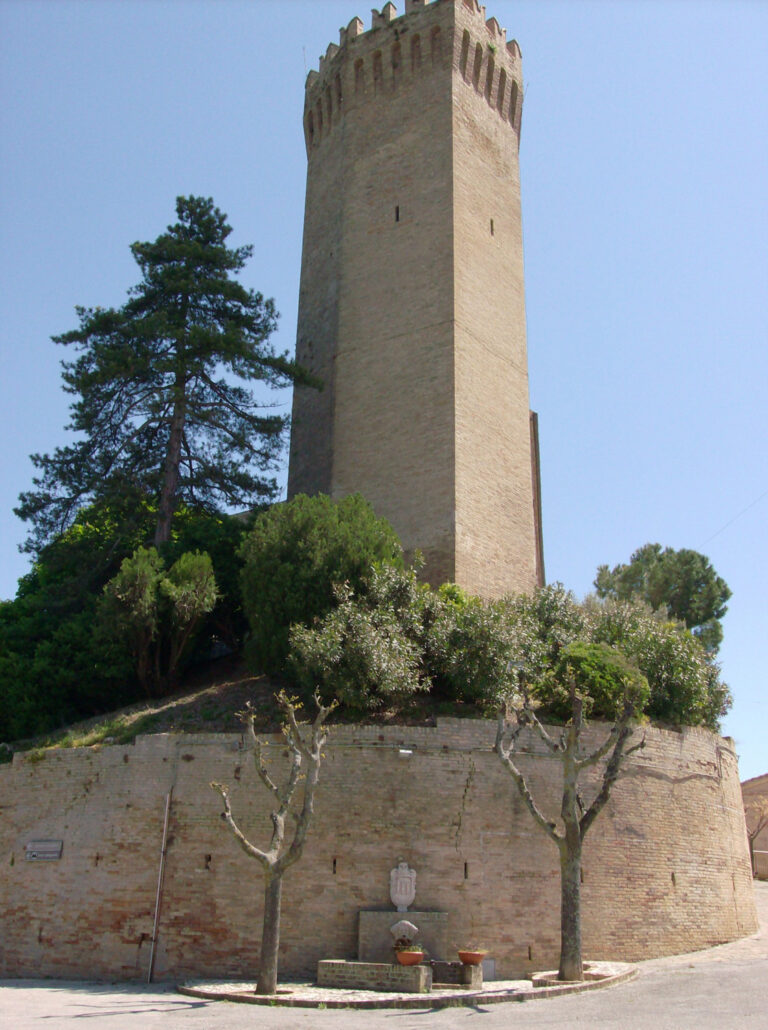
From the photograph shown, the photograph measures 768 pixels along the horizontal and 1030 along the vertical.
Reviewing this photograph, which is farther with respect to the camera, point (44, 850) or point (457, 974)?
point (44, 850)

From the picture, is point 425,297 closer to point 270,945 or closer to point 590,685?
point 590,685

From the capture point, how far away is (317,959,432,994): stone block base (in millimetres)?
9688

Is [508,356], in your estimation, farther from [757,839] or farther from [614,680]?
[757,839]

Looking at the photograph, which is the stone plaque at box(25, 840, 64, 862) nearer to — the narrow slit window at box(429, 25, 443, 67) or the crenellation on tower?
the crenellation on tower

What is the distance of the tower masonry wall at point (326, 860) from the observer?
442 inches

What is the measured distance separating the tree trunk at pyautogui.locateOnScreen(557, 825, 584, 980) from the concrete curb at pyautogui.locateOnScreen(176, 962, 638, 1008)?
20cm

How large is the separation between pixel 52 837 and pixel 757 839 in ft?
70.4

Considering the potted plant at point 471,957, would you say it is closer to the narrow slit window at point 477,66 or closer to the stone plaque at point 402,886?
the stone plaque at point 402,886

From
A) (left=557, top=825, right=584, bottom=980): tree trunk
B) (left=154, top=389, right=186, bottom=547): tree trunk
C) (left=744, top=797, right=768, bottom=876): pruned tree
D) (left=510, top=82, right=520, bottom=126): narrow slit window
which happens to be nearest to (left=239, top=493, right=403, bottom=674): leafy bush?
(left=154, top=389, right=186, bottom=547): tree trunk

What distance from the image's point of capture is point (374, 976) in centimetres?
987

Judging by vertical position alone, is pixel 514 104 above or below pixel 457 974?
above

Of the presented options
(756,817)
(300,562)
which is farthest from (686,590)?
(300,562)

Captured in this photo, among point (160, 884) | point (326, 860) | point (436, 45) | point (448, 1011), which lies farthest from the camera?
point (436, 45)

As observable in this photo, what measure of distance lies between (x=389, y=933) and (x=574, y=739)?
312 cm
